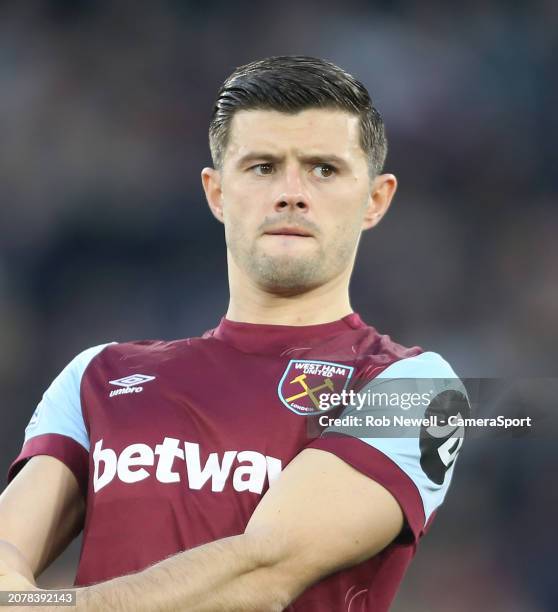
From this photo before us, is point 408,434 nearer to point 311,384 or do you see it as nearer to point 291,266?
point 311,384

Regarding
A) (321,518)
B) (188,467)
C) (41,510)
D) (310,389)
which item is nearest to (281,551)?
(321,518)

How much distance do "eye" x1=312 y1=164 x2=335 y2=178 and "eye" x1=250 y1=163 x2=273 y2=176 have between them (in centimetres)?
11

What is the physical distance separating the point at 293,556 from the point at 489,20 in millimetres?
4415

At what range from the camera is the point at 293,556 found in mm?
2197

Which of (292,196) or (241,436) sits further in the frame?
(292,196)

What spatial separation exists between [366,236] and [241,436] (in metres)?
3.31

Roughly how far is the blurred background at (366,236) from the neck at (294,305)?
253 centimetres

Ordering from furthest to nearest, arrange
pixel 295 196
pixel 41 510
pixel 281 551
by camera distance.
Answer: pixel 295 196 → pixel 41 510 → pixel 281 551

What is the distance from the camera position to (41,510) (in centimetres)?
255

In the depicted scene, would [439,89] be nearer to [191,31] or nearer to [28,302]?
[191,31]

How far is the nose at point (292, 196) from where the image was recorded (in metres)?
2.69

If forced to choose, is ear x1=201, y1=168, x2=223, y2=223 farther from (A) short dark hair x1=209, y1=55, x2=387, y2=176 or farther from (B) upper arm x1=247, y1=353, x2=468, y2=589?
(B) upper arm x1=247, y1=353, x2=468, y2=589

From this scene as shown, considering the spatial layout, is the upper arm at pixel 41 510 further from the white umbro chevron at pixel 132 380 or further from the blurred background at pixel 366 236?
the blurred background at pixel 366 236

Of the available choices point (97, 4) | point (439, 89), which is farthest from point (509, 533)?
point (97, 4)
